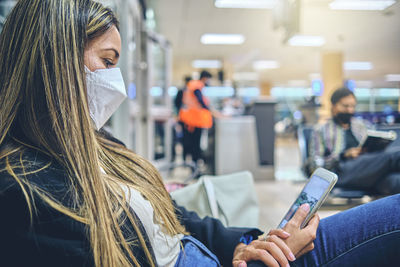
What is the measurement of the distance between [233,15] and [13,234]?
4.85 metres

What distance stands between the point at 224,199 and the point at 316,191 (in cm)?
40

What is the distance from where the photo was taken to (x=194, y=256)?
660mm

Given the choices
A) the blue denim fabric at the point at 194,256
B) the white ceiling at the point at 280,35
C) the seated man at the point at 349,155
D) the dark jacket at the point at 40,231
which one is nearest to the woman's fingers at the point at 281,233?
the blue denim fabric at the point at 194,256

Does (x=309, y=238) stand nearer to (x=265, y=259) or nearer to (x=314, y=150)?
(x=265, y=259)

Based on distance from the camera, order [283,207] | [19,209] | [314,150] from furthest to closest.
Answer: [283,207]
[314,150]
[19,209]

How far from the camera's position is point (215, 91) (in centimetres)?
1161

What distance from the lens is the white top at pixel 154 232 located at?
0.57 m

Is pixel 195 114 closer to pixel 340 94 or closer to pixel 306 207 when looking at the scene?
pixel 340 94

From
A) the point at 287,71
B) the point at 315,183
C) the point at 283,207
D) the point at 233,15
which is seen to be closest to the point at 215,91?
the point at 287,71

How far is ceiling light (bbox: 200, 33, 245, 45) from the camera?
6.33 metres

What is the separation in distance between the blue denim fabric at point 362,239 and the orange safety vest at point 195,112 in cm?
326

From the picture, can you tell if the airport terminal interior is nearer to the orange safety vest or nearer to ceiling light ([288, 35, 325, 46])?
ceiling light ([288, 35, 325, 46])

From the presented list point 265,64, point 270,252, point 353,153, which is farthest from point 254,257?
point 265,64

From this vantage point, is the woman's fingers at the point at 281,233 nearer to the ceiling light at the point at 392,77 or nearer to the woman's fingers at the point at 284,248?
the woman's fingers at the point at 284,248
